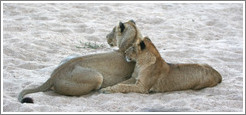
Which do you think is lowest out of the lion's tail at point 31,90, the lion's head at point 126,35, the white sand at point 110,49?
the white sand at point 110,49

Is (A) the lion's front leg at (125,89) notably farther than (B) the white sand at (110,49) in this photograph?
Yes

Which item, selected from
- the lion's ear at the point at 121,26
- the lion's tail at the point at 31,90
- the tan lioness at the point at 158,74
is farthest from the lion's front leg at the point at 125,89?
the lion's ear at the point at 121,26

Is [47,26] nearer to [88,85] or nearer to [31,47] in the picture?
[31,47]

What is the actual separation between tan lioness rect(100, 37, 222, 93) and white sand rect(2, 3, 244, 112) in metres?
0.11

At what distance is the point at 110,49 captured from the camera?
323 inches

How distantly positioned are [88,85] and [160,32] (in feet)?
13.0

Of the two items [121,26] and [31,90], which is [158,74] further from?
[31,90]

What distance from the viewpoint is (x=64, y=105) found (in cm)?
521

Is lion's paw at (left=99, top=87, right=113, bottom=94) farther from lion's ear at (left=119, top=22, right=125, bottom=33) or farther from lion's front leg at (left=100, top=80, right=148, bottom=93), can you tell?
lion's ear at (left=119, top=22, right=125, bottom=33)

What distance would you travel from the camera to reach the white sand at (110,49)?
5.29 metres

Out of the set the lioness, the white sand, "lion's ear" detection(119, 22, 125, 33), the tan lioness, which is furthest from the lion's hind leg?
"lion's ear" detection(119, 22, 125, 33)

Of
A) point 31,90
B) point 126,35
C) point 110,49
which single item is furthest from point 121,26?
point 110,49

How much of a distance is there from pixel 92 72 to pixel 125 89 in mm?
443

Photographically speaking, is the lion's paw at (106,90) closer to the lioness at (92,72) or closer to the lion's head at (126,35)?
the lioness at (92,72)
